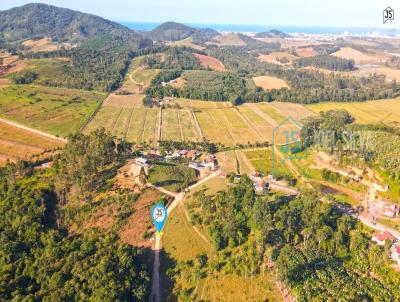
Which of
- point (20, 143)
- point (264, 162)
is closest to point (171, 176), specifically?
point (264, 162)

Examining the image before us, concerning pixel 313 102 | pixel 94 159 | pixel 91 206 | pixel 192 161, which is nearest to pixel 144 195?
pixel 91 206

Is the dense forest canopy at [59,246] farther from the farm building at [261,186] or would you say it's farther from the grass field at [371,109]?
the grass field at [371,109]

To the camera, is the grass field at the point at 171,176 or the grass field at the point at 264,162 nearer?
the grass field at the point at 171,176

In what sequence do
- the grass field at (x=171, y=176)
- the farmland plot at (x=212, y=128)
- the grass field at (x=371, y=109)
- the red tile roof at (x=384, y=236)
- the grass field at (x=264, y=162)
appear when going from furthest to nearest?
the grass field at (x=371, y=109), the farmland plot at (x=212, y=128), the grass field at (x=264, y=162), the grass field at (x=171, y=176), the red tile roof at (x=384, y=236)

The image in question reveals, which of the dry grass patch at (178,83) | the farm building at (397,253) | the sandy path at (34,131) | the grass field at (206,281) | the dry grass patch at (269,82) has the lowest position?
the grass field at (206,281)

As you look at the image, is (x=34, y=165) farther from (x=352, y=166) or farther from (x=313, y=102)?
(x=313, y=102)

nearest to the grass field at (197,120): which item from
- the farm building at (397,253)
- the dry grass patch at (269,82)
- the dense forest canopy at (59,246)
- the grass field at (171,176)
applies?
the grass field at (171,176)
